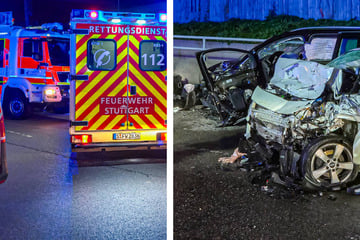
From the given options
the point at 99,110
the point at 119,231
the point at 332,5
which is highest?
the point at 332,5

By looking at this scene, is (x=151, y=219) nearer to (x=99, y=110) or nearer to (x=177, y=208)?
(x=177, y=208)

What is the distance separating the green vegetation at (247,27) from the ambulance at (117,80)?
12.4 ft

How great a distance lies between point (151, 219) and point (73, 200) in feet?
3.58

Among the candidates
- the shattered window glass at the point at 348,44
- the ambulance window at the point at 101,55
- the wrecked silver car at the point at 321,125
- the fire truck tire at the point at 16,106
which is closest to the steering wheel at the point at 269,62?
the shattered window glass at the point at 348,44

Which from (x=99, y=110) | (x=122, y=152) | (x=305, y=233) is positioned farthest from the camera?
(x=122, y=152)

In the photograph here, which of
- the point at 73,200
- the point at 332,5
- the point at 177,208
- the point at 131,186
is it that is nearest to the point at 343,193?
the point at 177,208

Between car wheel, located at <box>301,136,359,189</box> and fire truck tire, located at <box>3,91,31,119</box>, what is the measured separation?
Answer: 8.62m

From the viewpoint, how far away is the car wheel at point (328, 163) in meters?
4.80

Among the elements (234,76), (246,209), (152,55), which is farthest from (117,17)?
(246,209)

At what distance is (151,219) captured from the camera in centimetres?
439

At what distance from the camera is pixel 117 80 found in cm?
650

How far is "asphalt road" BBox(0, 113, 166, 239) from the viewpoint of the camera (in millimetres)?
4109

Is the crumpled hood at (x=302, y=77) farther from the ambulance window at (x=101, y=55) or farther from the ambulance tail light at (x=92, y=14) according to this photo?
the ambulance tail light at (x=92, y=14)

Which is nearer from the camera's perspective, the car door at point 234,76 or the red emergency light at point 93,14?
the red emergency light at point 93,14
